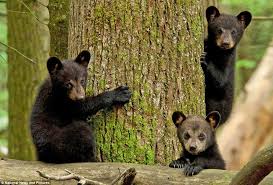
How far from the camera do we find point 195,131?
6.91 metres

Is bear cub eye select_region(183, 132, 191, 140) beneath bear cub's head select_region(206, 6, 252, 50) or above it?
beneath

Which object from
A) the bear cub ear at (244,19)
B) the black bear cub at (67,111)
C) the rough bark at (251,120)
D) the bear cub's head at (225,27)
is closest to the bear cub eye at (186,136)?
the black bear cub at (67,111)

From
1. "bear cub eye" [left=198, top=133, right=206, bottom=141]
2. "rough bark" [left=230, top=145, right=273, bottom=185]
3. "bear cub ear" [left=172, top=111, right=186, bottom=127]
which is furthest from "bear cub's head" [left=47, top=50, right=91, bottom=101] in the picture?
"rough bark" [left=230, top=145, right=273, bottom=185]

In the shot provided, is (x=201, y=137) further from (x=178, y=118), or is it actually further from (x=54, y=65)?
(x=54, y=65)

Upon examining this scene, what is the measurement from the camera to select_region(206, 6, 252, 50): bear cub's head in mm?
8641

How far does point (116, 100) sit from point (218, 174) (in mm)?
1384

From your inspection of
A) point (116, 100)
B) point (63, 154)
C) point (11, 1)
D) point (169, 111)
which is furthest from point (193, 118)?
point (11, 1)

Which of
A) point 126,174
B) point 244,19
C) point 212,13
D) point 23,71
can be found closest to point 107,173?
point 126,174

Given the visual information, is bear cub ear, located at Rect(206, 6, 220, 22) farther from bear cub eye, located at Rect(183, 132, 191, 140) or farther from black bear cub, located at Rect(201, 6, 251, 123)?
bear cub eye, located at Rect(183, 132, 191, 140)

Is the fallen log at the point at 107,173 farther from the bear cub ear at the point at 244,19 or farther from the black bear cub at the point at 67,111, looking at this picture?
the bear cub ear at the point at 244,19

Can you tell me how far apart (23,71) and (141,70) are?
4.30 meters

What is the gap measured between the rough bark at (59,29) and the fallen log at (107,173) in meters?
2.60

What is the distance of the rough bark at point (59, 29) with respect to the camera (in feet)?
28.8

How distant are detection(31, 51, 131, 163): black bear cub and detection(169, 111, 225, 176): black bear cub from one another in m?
0.65
